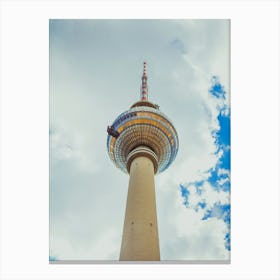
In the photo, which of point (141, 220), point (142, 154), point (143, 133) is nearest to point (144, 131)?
point (143, 133)

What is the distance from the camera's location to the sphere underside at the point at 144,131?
2053 cm

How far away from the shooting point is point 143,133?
20531mm

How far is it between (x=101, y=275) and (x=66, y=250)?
215cm

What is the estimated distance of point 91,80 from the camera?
1573 cm

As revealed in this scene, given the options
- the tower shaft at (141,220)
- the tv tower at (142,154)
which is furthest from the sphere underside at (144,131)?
the tower shaft at (141,220)

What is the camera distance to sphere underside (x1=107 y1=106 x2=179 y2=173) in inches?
808

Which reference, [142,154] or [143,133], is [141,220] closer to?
[142,154]

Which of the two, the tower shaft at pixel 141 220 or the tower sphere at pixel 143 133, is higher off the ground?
the tower sphere at pixel 143 133

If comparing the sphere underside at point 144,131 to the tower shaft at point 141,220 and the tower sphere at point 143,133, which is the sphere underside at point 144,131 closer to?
the tower sphere at point 143,133

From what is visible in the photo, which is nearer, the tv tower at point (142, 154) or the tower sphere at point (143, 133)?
the tv tower at point (142, 154)

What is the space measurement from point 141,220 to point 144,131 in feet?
21.9

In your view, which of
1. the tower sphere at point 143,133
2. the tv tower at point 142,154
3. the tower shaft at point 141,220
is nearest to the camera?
the tower shaft at point 141,220

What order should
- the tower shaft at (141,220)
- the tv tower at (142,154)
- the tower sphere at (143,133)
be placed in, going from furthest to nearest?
the tower sphere at (143,133), the tv tower at (142,154), the tower shaft at (141,220)
